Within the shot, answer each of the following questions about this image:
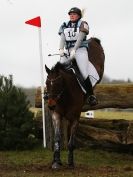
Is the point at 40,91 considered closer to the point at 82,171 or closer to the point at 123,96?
the point at 123,96

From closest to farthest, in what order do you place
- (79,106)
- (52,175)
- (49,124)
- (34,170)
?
(52,175)
(34,170)
(79,106)
(49,124)

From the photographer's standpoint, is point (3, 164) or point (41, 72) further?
point (41, 72)

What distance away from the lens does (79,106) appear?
32.8ft

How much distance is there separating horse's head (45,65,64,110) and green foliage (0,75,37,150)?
3.18 metres

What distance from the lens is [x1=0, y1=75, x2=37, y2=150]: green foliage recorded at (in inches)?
494

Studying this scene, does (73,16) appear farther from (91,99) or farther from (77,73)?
(91,99)

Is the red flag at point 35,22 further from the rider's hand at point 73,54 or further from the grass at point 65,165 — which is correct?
the rider's hand at point 73,54

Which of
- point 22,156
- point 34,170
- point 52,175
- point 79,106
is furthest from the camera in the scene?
point 22,156

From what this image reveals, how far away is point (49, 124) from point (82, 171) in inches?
151

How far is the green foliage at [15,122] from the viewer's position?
1254 centimetres

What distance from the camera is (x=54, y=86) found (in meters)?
9.37

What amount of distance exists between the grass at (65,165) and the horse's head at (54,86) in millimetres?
1100

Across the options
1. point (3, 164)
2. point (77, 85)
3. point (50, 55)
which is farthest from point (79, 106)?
point (3, 164)

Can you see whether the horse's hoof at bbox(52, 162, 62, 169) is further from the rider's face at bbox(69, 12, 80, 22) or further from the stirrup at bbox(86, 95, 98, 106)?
the rider's face at bbox(69, 12, 80, 22)
